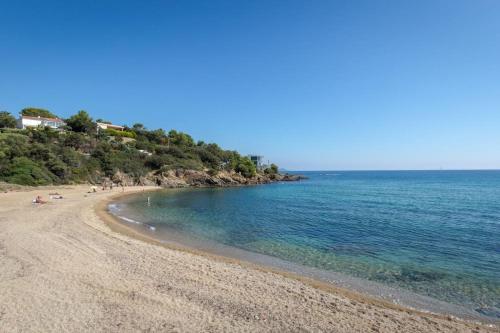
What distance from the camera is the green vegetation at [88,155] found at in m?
46.0

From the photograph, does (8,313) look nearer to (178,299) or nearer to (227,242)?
(178,299)

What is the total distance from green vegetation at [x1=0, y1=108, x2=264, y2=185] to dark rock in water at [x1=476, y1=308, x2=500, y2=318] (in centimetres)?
5039

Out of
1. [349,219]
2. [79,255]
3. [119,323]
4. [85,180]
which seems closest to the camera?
[119,323]

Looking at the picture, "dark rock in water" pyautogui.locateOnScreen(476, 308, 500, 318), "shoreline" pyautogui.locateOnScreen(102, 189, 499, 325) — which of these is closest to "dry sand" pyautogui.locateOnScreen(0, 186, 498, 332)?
"shoreline" pyautogui.locateOnScreen(102, 189, 499, 325)

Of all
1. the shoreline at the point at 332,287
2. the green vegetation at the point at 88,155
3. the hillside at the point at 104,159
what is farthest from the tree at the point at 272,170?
the shoreline at the point at 332,287

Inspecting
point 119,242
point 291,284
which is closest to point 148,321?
point 291,284

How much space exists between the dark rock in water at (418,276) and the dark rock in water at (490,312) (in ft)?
8.13

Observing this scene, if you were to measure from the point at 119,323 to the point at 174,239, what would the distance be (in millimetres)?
11575

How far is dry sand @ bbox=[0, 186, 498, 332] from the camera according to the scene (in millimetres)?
7273

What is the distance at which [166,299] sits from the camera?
8.60m

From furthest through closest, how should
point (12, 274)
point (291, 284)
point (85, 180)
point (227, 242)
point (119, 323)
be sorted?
point (85, 180) < point (227, 242) < point (291, 284) < point (12, 274) < point (119, 323)

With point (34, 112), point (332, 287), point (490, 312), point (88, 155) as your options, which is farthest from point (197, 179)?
point (490, 312)

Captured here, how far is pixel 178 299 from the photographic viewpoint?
8.62 metres

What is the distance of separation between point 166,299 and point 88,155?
198 feet
